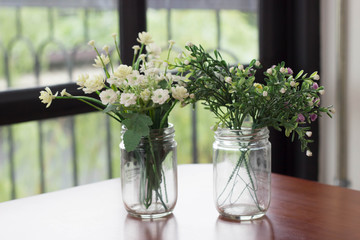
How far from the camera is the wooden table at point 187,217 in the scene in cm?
133

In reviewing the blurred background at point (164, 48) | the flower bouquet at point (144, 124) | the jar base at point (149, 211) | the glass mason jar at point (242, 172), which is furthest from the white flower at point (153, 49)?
the blurred background at point (164, 48)

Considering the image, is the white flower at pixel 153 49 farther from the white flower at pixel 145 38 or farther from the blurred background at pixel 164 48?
the blurred background at pixel 164 48

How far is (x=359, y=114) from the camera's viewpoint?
2797 mm

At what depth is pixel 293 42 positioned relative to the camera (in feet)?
9.80

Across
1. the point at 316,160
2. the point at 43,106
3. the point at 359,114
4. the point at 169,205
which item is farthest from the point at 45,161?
the point at 169,205

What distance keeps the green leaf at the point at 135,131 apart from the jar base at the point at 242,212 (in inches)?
10.1

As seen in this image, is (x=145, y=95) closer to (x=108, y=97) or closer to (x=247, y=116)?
(x=108, y=97)

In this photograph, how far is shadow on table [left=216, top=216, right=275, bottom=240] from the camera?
1.30 metres

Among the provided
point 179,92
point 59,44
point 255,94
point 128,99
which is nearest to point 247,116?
point 255,94

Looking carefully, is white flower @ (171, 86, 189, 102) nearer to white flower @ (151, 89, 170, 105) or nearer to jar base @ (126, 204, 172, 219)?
white flower @ (151, 89, 170, 105)

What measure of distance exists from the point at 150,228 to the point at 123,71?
0.34 m

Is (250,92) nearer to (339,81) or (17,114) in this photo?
(17,114)

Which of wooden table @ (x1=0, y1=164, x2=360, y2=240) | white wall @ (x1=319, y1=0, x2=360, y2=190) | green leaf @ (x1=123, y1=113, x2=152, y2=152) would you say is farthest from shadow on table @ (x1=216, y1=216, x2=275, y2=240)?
white wall @ (x1=319, y1=0, x2=360, y2=190)

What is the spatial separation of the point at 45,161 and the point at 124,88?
175 centimetres
